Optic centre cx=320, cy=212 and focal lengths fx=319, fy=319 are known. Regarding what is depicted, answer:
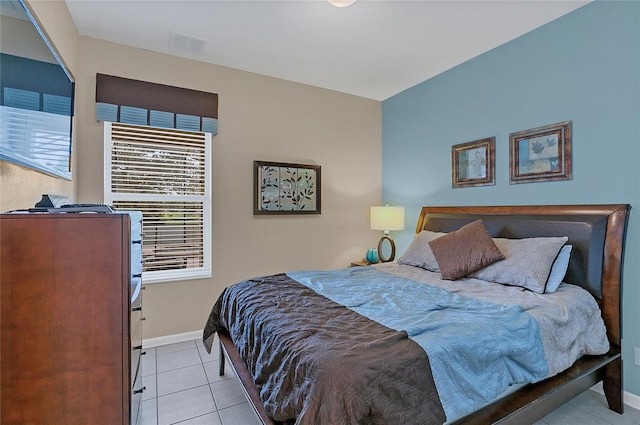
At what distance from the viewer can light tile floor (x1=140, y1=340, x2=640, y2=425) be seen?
6.60ft

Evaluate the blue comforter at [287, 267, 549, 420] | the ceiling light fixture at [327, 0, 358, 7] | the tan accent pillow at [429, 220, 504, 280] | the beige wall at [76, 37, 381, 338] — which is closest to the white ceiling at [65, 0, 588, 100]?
the ceiling light fixture at [327, 0, 358, 7]

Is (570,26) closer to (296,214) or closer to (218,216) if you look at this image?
(296,214)

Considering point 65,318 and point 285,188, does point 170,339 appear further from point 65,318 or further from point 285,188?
point 65,318

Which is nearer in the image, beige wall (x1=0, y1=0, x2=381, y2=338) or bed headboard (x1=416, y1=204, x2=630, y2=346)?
bed headboard (x1=416, y1=204, x2=630, y2=346)

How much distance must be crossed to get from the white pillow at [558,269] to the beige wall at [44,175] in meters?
3.04

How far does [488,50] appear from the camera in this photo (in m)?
3.04

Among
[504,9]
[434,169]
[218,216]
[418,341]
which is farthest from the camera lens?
[434,169]

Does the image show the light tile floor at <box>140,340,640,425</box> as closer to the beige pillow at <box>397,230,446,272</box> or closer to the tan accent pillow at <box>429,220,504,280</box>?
the tan accent pillow at <box>429,220,504,280</box>

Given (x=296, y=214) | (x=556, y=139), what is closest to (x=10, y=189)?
(x=296, y=214)

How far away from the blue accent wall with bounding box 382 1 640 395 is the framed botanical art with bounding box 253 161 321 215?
4.21 ft

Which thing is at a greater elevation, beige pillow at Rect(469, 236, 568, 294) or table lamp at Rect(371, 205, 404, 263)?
table lamp at Rect(371, 205, 404, 263)

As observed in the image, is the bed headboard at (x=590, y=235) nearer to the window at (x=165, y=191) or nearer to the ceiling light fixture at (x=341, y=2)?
the ceiling light fixture at (x=341, y=2)

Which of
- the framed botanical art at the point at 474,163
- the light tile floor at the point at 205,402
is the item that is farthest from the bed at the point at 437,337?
the framed botanical art at the point at 474,163

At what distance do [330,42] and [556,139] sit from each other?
206 centimetres
